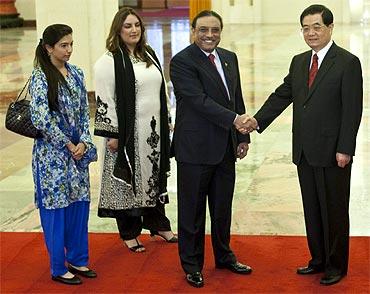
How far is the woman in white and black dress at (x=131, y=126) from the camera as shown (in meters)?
6.18

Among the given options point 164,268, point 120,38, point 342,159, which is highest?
point 120,38

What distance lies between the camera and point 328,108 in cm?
554

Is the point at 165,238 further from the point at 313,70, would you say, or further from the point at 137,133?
the point at 313,70

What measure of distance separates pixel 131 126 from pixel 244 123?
967 mm

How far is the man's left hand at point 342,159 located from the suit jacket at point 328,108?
0.03m

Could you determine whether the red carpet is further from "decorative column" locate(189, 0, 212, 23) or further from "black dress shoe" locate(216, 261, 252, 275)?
"decorative column" locate(189, 0, 212, 23)

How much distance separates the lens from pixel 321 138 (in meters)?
5.59

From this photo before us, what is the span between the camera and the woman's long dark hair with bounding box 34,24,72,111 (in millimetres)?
5625

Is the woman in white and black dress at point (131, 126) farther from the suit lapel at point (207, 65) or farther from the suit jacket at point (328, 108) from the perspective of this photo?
the suit jacket at point (328, 108)

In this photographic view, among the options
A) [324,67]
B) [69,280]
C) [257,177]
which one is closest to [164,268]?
[69,280]

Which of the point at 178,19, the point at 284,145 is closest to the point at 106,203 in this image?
the point at 284,145

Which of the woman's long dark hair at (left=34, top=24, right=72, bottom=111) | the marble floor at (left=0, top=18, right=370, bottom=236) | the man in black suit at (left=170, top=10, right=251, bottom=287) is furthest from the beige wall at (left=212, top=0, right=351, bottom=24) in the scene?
the woman's long dark hair at (left=34, top=24, right=72, bottom=111)

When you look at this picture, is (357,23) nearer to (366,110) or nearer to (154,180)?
(366,110)

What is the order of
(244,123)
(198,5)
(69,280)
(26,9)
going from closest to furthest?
(244,123) → (69,280) → (198,5) → (26,9)
